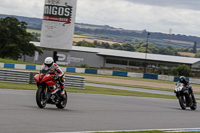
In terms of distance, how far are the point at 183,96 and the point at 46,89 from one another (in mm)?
7875

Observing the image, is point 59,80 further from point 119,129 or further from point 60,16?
point 60,16

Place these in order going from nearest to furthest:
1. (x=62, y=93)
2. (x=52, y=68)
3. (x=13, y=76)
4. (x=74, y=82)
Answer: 1. (x=52, y=68)
2. (x=62, y=93)
3. (x=13, y=76)
4. (x=74, y=82)

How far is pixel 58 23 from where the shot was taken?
42125 mm

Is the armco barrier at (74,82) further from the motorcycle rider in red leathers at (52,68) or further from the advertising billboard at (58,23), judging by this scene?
the advertising billboard at (58,23)

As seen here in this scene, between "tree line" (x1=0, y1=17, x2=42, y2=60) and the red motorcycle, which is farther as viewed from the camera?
"tree line" (x1=0, y1=17, x2=42, y2=60)

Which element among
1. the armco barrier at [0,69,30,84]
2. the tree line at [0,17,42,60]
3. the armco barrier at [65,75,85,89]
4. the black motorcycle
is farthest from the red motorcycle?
the tree line at [0,17,42,60]

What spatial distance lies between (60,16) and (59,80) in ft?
98.9

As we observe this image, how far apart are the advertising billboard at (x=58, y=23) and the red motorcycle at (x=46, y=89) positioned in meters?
29.7

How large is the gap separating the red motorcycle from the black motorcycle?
6763mm

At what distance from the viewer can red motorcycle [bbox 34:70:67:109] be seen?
38.2 feet

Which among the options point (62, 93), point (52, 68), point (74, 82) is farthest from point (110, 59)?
point (52, 68)

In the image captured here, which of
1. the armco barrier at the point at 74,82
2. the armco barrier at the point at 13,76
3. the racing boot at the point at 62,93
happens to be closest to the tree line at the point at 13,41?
the armco barrier at the point at 74,82

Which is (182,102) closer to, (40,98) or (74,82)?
(40,98)

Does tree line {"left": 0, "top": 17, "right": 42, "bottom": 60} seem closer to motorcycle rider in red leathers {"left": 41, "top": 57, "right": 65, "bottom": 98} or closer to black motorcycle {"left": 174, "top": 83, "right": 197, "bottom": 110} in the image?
black motorcycle {"left": 174, "top": 83, "right": 197, "bottom": 110}
